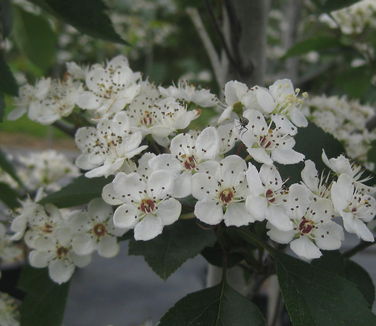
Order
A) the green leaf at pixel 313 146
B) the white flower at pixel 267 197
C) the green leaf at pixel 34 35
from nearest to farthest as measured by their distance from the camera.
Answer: the white flower at pixel 267 197 → the green leaf at pixel 313 146 → the green leaf at pixel 34 35

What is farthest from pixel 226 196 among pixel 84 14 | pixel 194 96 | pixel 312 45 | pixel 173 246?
pixel 312 45

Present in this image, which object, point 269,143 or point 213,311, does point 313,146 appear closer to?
point 269,143

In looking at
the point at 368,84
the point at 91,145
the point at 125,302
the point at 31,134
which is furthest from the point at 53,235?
the point at 31,134

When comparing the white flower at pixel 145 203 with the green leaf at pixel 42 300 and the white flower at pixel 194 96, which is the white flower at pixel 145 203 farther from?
the green leaf at pixel 42 300

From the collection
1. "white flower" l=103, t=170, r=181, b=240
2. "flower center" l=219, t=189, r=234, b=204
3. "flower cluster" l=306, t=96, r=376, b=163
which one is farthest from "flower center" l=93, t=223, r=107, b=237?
"flower cluster" l=306, t=96, r=376, b=163

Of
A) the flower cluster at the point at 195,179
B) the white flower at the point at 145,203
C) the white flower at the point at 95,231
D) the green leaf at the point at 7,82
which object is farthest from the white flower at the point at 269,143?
the green leaf at the point at 7,82
